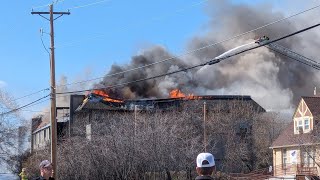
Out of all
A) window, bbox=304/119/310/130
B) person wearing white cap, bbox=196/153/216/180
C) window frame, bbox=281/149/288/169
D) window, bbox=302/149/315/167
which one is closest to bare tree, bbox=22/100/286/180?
window frame, bbox=281/149/288/169

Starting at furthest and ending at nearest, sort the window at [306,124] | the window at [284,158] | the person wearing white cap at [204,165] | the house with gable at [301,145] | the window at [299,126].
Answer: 1. the window at [284,158]
2. the window at [299,126]
3. the window at [306,124]
4. the house with gable at [301,145]
5. the person wearing white cap at [204,165]

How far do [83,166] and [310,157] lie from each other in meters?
16.1

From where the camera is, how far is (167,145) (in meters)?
44.2

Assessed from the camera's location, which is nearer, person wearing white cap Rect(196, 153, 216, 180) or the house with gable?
person wearing white cap Rect(196, 153, 216, 180)

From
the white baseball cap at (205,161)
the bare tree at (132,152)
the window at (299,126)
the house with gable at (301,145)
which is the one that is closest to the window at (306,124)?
the house with gable at (301,145)

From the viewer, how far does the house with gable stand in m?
46.0

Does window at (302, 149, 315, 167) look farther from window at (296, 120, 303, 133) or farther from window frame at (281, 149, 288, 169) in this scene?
window frame at (281, 149, 288, 169)

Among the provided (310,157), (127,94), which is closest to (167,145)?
(310,157)

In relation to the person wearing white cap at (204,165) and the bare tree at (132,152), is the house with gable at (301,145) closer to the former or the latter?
the bare tree at (132,152)

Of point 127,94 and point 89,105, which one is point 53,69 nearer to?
point 89,105

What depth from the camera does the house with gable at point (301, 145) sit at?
46000 mm

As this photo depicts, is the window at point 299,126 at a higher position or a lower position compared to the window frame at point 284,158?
higher

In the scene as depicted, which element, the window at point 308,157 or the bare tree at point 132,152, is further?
the window at point 308,157

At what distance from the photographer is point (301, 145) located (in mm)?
46281
